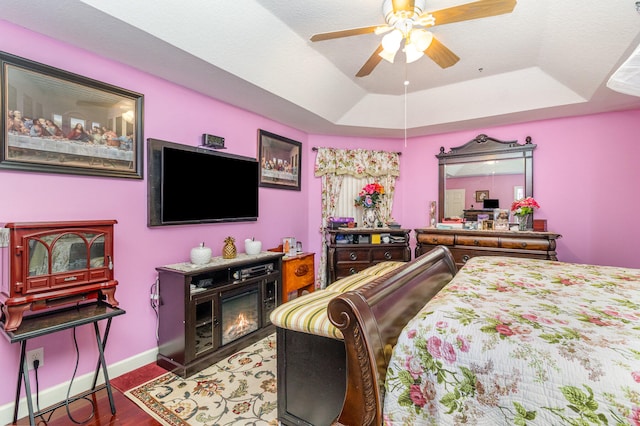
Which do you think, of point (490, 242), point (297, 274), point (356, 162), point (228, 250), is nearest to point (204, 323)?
point (228, 250)

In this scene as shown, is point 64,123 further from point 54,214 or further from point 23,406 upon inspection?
point 23,406

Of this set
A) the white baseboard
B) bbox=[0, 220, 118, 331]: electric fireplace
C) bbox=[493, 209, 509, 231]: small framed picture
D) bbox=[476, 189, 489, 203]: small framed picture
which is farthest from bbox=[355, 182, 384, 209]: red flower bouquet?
bbox=[0, 220, 118, 331]: electric fireplace

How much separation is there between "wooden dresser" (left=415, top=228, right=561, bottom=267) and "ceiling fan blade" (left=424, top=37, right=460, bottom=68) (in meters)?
2.26

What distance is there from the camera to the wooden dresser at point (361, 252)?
4.14 meters

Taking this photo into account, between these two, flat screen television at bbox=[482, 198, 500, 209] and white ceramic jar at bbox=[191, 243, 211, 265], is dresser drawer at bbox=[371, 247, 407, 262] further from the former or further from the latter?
white ceramic jar at bbox=[191, 243, 211, 265]

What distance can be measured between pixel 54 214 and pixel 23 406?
1210mm

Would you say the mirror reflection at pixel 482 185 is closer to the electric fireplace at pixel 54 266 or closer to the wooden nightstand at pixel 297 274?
the wooden nightstand at pixel 297 274

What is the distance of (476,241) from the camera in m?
3.68

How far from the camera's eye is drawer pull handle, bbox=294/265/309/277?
3627mm

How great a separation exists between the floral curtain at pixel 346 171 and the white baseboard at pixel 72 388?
2521 mm

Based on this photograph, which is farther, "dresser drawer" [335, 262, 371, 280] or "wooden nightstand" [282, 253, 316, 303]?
"dresser drawer" [335, 262, 371, 280]

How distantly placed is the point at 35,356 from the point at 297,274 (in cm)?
233

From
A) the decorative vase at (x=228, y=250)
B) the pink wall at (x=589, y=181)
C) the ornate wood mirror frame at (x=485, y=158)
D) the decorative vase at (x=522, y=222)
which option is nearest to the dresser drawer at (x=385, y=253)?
the ornate wood mirror frame at (x=485, y=158)

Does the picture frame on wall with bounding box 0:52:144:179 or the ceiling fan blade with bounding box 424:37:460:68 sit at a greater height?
the ceiling fan blade with bounding box 424:37:460:68
